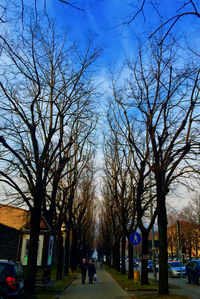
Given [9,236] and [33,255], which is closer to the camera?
[33,255]

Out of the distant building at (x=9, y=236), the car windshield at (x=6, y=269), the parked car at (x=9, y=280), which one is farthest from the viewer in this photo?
the distant building at (x=9, y=236)

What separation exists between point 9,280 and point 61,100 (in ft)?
24.9

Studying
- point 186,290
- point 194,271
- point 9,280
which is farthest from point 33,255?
point 194,271

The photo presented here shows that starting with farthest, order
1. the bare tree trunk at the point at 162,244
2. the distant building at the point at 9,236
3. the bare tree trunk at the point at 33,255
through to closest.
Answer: the distant building at the point at 9,236
the bare tree trunk at the point at 162,244
the bare tree trunk at the point at 33,255

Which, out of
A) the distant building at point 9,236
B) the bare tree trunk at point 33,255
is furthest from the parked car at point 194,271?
the distant building at point 9,236

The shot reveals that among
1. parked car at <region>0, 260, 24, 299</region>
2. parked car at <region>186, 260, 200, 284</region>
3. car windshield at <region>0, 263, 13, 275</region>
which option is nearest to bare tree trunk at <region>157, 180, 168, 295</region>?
parked car at <region>0, 260, 24, 299</region>

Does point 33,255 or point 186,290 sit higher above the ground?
point 33,255

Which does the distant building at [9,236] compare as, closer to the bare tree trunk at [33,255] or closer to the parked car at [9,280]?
the bare tree trunk at [33,255]

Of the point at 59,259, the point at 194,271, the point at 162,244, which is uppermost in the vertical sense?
the point at 162,244

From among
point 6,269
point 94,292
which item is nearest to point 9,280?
point 6,269

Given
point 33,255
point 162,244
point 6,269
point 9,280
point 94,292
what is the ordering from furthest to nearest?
point 94,292, point 162,244, point 33,255, point 6,269, point 9,280

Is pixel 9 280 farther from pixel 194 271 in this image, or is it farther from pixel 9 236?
pixel 9 236

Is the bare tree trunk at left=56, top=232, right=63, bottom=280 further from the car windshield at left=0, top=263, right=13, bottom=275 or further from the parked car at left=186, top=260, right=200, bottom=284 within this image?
the car windshield at left=0, top=263, right=13, bottom=275

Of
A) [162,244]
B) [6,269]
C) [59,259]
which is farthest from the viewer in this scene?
[59,259]
